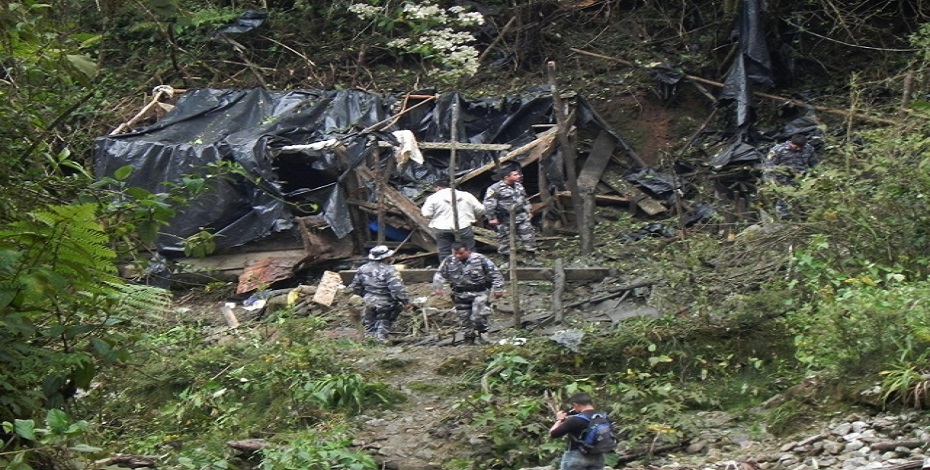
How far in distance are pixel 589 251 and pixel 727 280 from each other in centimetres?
424

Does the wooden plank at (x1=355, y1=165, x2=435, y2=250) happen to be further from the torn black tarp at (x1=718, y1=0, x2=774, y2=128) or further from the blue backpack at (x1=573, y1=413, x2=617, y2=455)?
the blue backpack at (x1=573, y1=413, x2=617, y2=455)

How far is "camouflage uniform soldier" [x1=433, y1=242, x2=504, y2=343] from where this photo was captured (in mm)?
12961

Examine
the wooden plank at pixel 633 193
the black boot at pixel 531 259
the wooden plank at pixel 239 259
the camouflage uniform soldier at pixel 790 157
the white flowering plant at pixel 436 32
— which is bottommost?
the wooden plank at pixel 239 259

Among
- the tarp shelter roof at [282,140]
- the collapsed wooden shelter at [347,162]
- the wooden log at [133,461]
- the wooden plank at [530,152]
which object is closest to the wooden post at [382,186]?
the collapsed wooden shelter at [347,162]

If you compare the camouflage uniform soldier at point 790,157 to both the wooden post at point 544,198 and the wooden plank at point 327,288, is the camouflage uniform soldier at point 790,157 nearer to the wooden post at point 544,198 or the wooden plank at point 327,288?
the wooden post at point 544,198

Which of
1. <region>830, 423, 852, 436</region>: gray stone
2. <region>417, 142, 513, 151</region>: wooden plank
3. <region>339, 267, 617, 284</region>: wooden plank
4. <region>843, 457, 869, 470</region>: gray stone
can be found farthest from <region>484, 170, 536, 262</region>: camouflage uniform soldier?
<region>843, 457, 869, 470</region>: gray stone

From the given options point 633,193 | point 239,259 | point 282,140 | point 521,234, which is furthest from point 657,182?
point 239,259

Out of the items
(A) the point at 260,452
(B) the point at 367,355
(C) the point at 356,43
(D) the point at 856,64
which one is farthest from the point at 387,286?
(D) the point at 856,64

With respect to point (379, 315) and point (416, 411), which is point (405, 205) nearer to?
point (379, 315)

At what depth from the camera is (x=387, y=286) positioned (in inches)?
529

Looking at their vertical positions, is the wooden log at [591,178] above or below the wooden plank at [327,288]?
above

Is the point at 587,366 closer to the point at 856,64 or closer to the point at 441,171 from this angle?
the point at 441,171

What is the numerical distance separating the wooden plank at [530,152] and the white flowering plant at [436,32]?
1.91 m

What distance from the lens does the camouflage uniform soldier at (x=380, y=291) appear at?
44.0 feet
